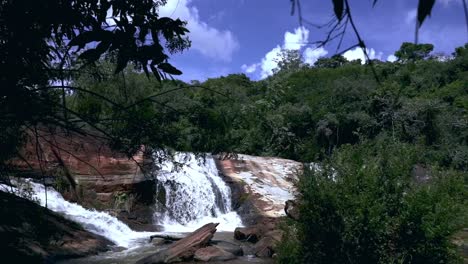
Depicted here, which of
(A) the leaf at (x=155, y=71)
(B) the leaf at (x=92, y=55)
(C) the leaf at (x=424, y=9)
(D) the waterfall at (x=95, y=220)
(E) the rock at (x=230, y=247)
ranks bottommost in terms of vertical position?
(E) the rock at (x=230, y=247)

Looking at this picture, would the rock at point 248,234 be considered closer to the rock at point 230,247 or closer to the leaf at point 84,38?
the rock at point 230,247

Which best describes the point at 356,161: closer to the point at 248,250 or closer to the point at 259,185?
the point at 248,250

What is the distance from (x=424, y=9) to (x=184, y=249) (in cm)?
1402

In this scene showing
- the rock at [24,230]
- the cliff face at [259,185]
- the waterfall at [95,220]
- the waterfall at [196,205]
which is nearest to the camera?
the rock at [24,230]

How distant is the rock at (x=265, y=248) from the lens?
15.8 m

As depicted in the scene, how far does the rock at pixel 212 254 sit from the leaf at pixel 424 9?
13842 mm

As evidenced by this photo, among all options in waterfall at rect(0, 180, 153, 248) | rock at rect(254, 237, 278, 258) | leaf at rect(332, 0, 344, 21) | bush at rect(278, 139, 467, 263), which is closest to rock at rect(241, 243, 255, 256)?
rock at rect(254, 237, 278, 258)

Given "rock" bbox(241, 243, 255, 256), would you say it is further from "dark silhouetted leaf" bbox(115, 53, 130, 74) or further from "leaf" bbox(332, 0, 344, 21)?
"leaf" bbox(332, 0, 344, 21)

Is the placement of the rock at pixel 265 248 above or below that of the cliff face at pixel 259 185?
below

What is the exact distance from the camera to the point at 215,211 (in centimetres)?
2350

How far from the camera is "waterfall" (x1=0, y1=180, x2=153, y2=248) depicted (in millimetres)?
17766

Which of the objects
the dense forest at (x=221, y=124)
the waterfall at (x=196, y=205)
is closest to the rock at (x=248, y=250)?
the dense forest at (x=221, y=124)

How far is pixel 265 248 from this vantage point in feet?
52.6

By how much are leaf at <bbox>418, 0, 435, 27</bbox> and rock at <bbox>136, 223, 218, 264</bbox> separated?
13.2m
